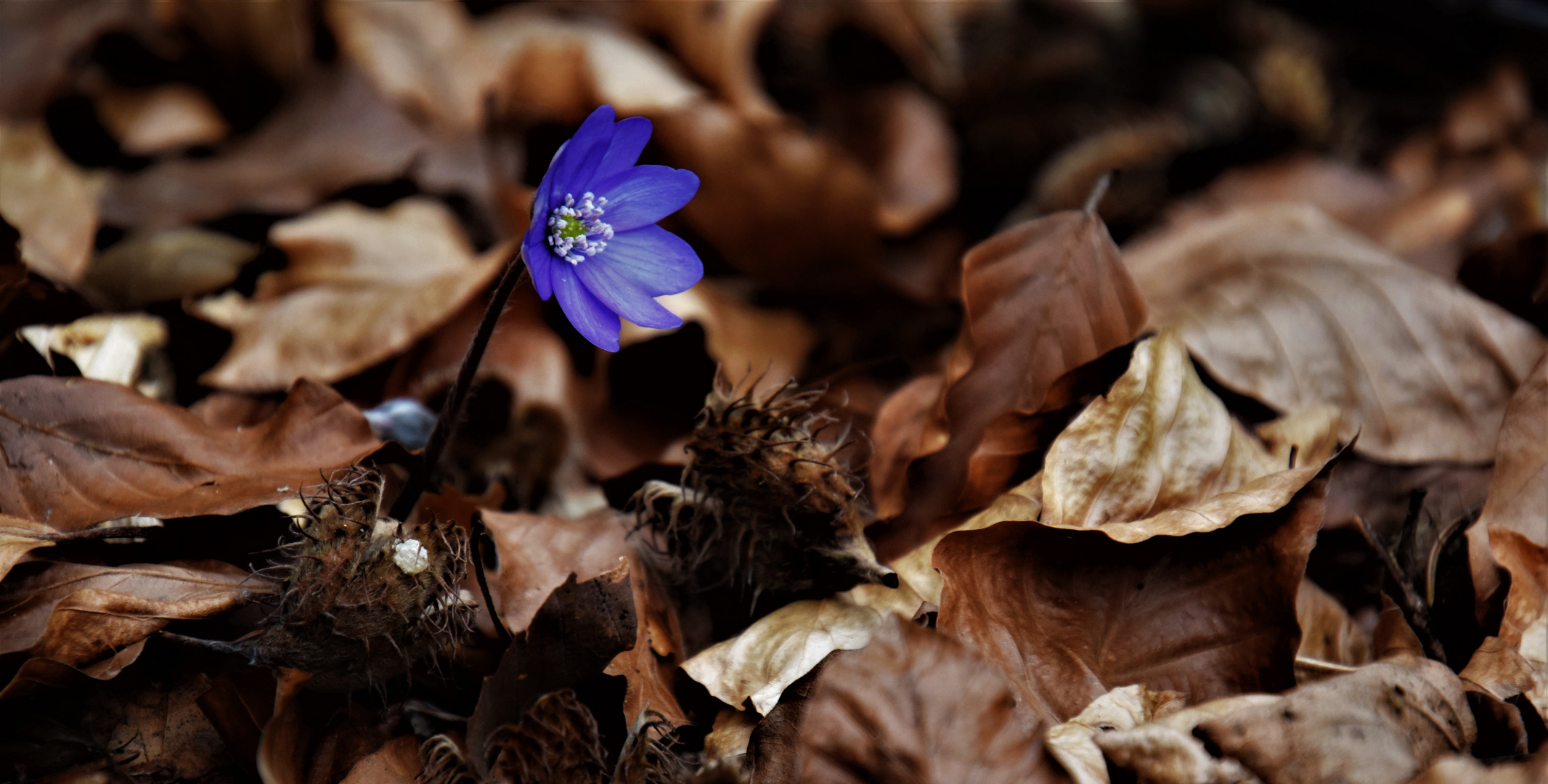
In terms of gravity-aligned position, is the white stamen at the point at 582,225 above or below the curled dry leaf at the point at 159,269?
above

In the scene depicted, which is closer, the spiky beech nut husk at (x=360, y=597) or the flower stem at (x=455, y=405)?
the spiky beech nut husk at (x=360, y=597)

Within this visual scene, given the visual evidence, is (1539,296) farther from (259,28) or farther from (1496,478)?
(259,28)

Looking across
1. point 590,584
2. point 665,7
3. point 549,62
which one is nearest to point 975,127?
point 665,7

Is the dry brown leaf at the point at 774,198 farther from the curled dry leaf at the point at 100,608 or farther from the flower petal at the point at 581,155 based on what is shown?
the curled dry leaf at the point at 100,608

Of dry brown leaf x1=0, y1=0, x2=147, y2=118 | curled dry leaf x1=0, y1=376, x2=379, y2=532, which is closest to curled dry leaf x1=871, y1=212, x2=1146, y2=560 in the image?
curled dry leaf x1=0, y1=376, x2=379, y2=532

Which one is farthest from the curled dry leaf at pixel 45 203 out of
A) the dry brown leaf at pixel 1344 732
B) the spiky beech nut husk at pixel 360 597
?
the dry brown leaf at pixel 1344 732

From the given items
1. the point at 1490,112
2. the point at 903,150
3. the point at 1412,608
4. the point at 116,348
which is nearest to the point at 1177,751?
the point at 1412,608

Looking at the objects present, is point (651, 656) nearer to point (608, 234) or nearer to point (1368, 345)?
point (608, 234)
